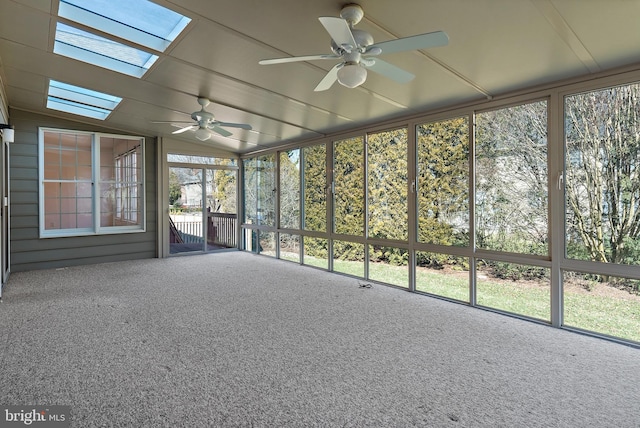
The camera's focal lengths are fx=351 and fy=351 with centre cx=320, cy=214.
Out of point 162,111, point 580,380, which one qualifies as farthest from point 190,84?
point 580,380

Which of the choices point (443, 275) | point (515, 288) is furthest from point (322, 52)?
point (515, 288)

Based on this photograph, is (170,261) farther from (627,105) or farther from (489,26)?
(627,105)

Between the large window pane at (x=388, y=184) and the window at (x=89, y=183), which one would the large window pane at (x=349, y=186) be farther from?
the window at (x=89, y=183)

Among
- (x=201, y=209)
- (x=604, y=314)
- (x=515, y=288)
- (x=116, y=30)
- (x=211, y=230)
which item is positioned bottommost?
(x=604, y=314)

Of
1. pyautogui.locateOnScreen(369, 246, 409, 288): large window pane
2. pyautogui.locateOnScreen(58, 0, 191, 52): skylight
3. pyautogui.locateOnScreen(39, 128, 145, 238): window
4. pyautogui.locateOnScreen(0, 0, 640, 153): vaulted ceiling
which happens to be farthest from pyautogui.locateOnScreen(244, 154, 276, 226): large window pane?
pyautogui.locateOnScreen(58, 0, 191, 52): skylight

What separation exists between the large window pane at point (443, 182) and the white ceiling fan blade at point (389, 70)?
187cm

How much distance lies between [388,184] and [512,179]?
1.79m

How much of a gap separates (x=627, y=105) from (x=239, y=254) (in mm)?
7193

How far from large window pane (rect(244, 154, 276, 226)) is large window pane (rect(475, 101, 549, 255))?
460 cm

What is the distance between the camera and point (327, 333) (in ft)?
10.9

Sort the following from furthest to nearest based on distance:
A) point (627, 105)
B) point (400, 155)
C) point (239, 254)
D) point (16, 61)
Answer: point (239, 254), point (400, 155), point (16, 61), point (627, 105)

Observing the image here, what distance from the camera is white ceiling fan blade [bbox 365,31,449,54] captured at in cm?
215

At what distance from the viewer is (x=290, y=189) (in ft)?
23.8

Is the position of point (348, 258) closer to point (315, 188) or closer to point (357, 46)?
point (315, 188)
